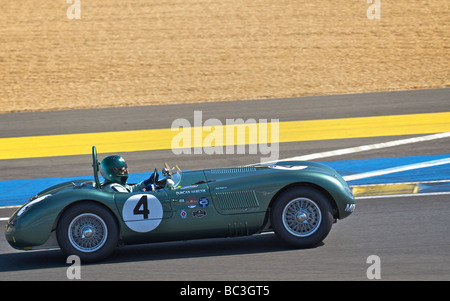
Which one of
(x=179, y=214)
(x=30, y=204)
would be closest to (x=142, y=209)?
(x=179, y=214)

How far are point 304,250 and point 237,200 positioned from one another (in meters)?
0.84

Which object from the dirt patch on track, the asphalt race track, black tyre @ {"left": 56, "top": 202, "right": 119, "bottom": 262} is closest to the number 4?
black tyre @ {"left": 56, "top": 202, "right": 119, "bottom": 262}

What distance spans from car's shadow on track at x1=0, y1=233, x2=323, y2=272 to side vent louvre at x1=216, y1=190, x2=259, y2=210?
477 millimetres

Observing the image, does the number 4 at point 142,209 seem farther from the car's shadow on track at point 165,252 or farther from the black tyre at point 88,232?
the car's shadow on track at point 165,252

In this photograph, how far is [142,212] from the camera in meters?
7.38

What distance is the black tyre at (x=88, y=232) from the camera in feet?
24.1

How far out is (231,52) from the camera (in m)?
22.0

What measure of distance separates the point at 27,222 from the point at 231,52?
15.2 meters

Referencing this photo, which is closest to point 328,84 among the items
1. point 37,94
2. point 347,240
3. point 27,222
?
point 37,94

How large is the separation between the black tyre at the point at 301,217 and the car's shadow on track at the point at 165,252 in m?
0.19

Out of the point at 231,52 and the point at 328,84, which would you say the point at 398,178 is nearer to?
the point at 328,84

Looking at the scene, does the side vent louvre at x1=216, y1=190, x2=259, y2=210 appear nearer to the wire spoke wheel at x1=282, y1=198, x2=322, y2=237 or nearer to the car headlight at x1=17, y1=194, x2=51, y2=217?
the wire spoke wheel at x1=282, y1=198, x2=322, y2=237

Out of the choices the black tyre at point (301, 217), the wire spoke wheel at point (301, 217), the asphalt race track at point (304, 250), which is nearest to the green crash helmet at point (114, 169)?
the asphalt race track at point (304, 250)

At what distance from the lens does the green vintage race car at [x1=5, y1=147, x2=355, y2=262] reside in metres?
7.37
